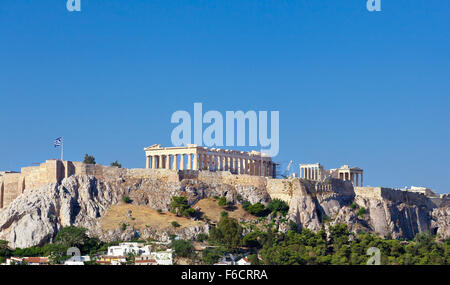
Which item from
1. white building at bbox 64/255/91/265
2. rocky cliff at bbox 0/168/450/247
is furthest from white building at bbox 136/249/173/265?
rocky cliff at bbox 0/168/450/247

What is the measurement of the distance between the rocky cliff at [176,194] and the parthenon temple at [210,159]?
5.28 meters

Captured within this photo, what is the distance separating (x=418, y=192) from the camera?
480ft

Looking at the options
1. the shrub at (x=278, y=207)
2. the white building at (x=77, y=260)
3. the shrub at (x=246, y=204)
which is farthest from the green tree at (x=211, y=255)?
the shrub at (x=278, y=207)

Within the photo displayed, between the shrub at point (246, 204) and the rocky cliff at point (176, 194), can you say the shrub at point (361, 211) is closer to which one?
the rocky cliff at point (176, 194)

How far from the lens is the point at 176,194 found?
116875mm

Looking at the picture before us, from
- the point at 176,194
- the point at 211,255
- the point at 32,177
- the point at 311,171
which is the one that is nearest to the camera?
the point at 211,255

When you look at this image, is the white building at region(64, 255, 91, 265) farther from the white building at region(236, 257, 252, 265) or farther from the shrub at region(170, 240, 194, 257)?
the white building at region(236, 257, 252, 265)

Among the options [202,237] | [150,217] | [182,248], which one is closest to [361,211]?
[202,237]

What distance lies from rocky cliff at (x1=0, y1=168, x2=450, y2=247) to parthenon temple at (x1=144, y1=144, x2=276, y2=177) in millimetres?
5278

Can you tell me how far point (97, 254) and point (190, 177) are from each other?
19.3 meters

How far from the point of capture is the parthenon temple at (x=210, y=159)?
125688mm

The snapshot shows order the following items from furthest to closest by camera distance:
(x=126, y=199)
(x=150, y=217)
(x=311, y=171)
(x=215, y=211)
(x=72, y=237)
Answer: (x=311, y=171), (x=215, y=211), (x=126, y=199), (x=150, y=217), (x=72, y=237)

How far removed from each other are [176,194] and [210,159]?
12478 mm

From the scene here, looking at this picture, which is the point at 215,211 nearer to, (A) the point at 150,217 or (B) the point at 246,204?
(B) the point at 246,204
